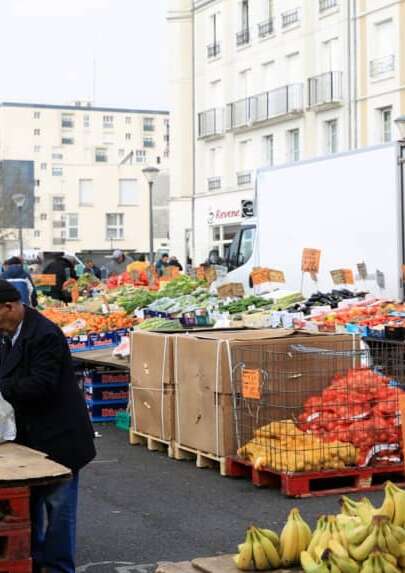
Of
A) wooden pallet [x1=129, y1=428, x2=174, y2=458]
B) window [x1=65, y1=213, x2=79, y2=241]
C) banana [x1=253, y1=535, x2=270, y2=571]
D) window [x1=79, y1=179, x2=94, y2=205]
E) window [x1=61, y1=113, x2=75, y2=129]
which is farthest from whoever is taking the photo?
window [x1=61, y1=113, x2=75, y2=129]

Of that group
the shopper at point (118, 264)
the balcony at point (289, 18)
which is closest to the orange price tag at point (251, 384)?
the shopper at point (118, 264)

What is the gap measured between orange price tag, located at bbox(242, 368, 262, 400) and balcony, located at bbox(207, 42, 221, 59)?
→ 1483 inches

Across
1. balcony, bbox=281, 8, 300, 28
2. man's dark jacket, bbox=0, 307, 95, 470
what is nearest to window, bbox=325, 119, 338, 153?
balcony, bbox=281, 8, 300, 28

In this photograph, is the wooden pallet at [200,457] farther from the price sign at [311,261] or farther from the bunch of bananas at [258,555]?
the price sign at [311,261]

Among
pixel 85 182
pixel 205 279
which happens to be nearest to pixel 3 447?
pixel 205 279

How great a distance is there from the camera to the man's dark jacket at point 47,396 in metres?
6.14

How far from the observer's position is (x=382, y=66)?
36.6 m

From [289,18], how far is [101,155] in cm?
6112

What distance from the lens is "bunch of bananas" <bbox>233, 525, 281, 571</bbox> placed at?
5047mm

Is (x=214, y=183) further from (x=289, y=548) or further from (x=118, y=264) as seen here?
(x=289, y=548)

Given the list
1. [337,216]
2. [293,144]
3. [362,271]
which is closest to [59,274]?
[337,216]

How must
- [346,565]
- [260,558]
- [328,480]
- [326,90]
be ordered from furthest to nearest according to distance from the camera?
[326,90] → [328,480] → [260,558] → [346,565]

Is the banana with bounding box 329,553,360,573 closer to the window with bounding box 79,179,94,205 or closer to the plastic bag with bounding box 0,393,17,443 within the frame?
the plastic bag with bounding box 0,393,17,443

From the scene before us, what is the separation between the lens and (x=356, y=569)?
4562 millimetres
